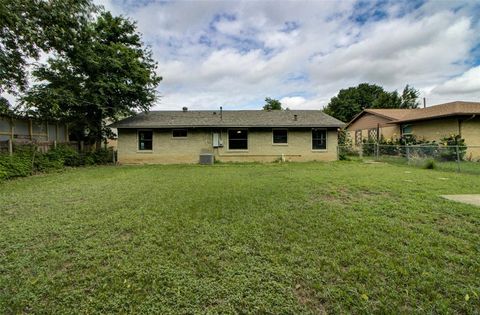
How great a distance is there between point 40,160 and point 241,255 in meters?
12.2

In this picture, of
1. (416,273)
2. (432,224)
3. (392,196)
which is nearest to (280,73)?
(392,196)

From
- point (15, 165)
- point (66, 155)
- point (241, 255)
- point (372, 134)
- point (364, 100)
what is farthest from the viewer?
point (364, 100)

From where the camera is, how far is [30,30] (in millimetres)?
8984

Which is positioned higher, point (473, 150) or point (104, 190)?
point (473, 150)

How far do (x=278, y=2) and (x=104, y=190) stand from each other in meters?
10.3

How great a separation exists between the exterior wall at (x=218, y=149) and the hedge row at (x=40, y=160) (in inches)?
72.8

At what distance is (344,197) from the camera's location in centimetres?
553

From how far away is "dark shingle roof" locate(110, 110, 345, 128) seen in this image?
14547mm

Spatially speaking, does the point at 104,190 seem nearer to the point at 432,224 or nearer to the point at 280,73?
the point at 432,224

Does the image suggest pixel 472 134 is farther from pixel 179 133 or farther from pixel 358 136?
pixel 179 133

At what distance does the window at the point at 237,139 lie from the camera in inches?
596

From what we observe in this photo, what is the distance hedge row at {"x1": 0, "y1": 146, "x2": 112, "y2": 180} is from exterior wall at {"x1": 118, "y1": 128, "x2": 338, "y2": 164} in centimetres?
185

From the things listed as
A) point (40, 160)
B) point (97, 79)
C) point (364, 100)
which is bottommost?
point (40, 160)

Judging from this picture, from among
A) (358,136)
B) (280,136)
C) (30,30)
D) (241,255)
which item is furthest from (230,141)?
(358,136)
